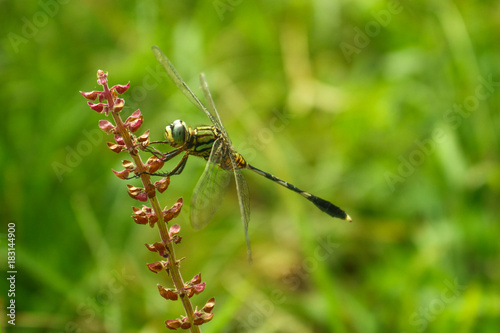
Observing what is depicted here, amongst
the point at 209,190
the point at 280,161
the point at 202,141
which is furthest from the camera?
the point at 280,161

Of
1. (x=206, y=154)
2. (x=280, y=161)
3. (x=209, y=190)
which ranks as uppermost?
(x=280, y=161)

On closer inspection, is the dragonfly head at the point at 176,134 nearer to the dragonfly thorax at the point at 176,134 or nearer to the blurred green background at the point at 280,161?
the dragonfly thorax at the point at 176,134

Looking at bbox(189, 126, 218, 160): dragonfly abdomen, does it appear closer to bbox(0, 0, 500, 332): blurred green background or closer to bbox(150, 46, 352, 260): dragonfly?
bbox(150, 46, 352, 260): dragonfly

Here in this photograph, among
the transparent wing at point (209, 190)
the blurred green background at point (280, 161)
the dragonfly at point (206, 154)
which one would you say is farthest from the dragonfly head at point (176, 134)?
the blurred green background at point (280, 161)

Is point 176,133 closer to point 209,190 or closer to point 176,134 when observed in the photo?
point 176,134

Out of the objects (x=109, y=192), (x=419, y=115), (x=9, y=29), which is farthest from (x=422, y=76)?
(x=9, y=29)

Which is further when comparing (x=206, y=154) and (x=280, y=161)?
(x=280, y=161)

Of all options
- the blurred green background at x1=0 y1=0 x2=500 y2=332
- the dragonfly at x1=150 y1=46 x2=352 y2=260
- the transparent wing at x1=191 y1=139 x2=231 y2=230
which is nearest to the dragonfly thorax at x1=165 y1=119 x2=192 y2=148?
the dragonfly at x1=150 y1=46 x2=352 y2=260

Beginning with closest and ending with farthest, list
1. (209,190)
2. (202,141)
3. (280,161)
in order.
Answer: (209,190) → (202,141) → (280,161)

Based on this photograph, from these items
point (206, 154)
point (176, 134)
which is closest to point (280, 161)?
point (206, 154)
